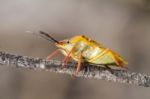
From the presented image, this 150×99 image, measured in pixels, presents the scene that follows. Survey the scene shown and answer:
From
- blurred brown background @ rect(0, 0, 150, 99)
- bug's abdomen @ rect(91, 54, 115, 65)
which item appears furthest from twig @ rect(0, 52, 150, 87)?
blurred brown background @ rect(0, 0, 150, 99)

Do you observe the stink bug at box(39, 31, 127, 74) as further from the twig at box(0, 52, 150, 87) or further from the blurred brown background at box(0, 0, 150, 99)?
the blurred brown background at box(0, 0, 150, 99)

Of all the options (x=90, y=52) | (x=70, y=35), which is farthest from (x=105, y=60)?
(x=70, y=35)

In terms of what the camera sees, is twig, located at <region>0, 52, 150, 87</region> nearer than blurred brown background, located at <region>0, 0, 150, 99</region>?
Yes

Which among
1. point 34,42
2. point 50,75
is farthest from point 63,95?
point 34,42

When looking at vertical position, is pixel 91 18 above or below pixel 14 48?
above

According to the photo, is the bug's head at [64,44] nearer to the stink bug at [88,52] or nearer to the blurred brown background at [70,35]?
the stink bug at [88,52]

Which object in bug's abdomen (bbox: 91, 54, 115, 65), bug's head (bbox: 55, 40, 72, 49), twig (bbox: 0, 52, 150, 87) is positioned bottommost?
twig (bbox: 0, 52, 150, 87)

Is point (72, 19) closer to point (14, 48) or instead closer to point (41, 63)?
point (14, 48)
